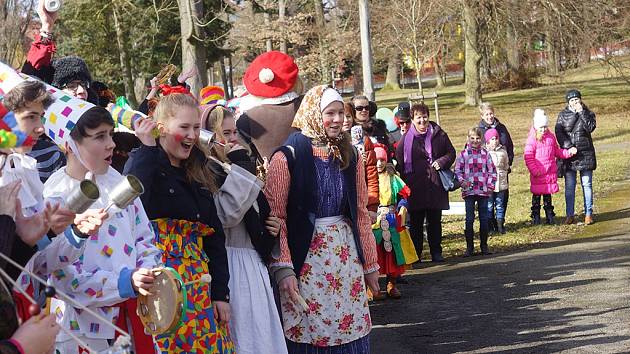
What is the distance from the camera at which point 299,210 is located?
5.91m

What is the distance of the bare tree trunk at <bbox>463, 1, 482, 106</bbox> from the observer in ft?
114

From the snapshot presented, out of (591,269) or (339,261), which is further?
(591,269)

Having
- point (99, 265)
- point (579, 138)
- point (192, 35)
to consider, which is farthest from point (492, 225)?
point (99, 265)

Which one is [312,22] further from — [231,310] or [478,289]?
[231,310]

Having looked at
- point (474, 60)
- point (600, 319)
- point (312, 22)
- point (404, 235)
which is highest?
point (312, 22)

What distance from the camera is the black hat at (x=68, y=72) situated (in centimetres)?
605

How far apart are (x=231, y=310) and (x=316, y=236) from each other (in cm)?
80

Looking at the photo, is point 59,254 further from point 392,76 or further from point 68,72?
point 392,76

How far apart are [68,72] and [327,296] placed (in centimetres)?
209

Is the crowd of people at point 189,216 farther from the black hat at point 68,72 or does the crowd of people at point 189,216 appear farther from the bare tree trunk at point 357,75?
the bare tree trunk at point 357,75

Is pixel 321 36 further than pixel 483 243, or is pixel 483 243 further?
pixel 321 36

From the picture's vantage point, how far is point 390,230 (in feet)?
33.4

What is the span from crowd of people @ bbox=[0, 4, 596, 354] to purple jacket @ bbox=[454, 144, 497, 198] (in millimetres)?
4173

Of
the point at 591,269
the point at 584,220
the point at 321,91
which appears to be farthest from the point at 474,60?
the point at 321,91
